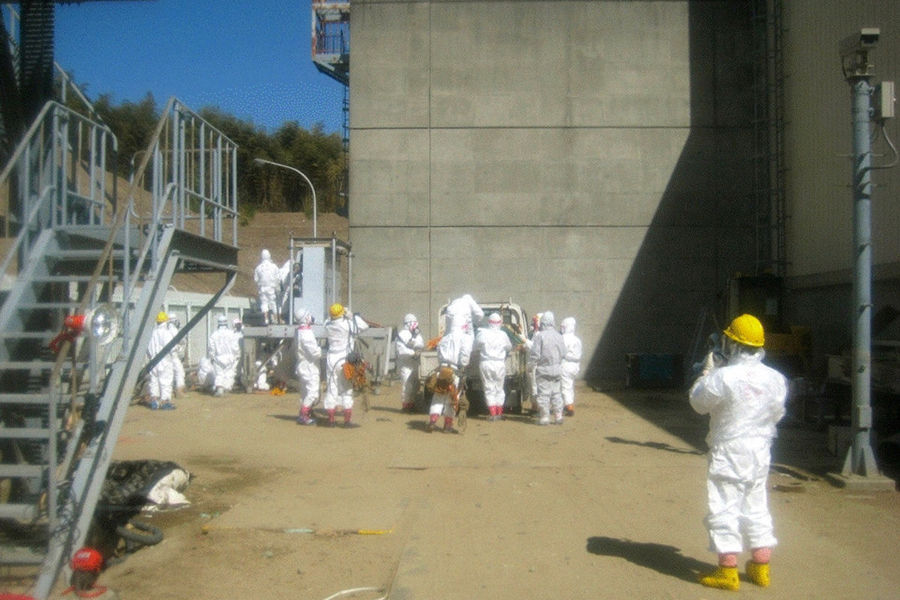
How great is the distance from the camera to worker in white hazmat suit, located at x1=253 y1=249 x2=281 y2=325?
20.5 metres

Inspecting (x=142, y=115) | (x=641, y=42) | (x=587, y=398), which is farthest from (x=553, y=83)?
(x=142, y=115)

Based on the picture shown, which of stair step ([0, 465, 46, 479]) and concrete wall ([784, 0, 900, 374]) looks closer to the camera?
stair step ([0, 465, 46, 479])

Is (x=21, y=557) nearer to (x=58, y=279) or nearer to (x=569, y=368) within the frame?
(x=58, y=279)

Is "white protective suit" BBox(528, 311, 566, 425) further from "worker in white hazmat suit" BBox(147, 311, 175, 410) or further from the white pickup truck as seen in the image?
"worker in white hazmat suit" BBox(147, 311, 175, 410)

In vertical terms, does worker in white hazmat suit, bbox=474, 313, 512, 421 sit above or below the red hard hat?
above

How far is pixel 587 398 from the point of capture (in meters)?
19.3

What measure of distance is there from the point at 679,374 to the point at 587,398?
3302mm

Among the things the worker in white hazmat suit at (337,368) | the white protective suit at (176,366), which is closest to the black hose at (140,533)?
the worker in white hazmat suit at (337,368)

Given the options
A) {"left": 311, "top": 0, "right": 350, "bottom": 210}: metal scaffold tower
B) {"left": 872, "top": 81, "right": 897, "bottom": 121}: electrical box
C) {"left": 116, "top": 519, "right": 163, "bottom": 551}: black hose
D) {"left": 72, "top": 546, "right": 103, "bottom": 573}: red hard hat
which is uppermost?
{"left": 311, "top": 0, "right": 350, "bottom": 210}: metal scaffold tower

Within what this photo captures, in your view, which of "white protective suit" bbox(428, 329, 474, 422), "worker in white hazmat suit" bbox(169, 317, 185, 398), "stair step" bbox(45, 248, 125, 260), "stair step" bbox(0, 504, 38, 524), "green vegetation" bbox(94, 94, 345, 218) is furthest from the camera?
"green vegetation" bbox(94, 94, 345, 218)

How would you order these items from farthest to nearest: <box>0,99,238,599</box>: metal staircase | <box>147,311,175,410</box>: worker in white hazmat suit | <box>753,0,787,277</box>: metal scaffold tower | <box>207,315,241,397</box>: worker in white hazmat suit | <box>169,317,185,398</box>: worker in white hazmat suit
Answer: <box>753,0,787,277</box>: metal scaffold tower
<box>207,315,241,397</box>: worker in white hazmat suit
<box>169,317,185,398</box>: worker in white hazmat suit
<box>147,311,175,410</box>: worker in white hazmat suit
<box>0,99,238,599</box>: metal staircase

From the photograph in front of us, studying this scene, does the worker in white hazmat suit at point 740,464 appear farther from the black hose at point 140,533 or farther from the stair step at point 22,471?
the stair step at point 22,471

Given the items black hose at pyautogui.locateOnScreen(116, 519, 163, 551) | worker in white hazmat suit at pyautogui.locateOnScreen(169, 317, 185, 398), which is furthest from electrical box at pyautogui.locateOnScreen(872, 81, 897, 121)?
worker in white hazmat suit at pyautogui.locateOnScreen(169, 317, 185, 398)

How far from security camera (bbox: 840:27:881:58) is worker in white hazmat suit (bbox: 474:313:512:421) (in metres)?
6.49
